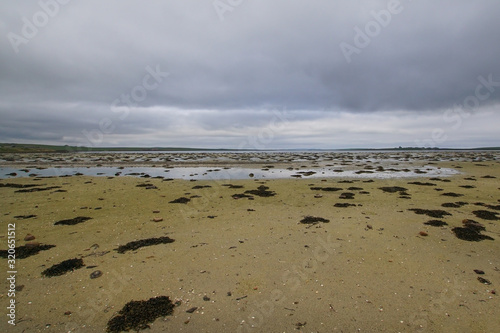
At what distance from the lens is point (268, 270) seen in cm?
641

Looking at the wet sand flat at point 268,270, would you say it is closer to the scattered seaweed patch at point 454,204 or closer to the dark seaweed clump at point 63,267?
the dark seaweed clump at point 63,267

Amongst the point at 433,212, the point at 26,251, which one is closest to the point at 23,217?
the point at 26,251

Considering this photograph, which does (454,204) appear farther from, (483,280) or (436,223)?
(483,280)

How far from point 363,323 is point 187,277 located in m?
4.01

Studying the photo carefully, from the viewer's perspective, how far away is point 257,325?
4590mm

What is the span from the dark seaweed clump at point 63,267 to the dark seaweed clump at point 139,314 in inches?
102

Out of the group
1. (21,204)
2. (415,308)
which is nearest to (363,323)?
(415,308)

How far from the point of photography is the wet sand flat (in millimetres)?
4688

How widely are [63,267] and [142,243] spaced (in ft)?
7.07

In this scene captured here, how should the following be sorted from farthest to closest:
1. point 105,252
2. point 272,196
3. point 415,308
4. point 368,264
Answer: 1. point 272,196
2. point 105,252
3. point 368,264
4. point 415,308

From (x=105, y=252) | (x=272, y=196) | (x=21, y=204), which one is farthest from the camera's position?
(x=272, y=196)

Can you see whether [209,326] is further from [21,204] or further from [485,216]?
[21,204]

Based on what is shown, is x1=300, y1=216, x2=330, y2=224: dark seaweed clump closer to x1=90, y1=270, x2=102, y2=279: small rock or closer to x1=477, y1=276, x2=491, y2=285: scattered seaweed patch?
Answer: x1=477, y1=276, x2=491, y2=285: scattered seaweed patch

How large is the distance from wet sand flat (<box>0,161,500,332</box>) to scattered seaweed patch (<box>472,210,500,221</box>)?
0.10 metres
